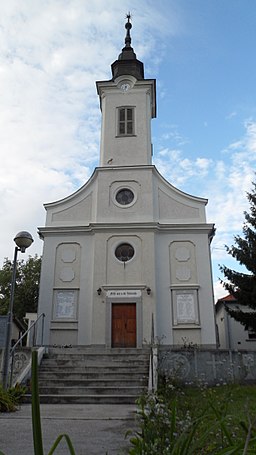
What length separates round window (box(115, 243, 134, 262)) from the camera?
18688 millimetres

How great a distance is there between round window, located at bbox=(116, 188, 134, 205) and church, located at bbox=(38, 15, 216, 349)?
50 millimetres

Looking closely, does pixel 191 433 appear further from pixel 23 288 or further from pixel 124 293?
pixel 23 288

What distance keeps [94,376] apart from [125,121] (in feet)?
48.6

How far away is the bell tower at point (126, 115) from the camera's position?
839 inches

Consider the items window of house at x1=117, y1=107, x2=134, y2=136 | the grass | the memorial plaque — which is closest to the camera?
the grass

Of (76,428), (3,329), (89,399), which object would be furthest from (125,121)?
(76,428)

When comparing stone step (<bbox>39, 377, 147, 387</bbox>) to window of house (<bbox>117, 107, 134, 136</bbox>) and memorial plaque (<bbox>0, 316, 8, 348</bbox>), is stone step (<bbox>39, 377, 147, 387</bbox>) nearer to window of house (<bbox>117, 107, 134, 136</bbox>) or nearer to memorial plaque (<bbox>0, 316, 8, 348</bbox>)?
memorial plaque (<bbox>0, 316, 8, 348</bbox>)

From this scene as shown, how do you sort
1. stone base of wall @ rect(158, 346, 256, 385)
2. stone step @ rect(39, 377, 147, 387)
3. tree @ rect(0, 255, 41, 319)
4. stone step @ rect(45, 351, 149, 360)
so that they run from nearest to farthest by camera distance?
stone step @ rect(39, 377, 147, 387)
stone base of wall @ rect(158, 346, 256, 385)
stone step @ rect(45, 351, 149, 360)
tree @ rect(0, 255, 41, 319)

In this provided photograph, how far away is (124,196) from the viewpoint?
2020 centimetres

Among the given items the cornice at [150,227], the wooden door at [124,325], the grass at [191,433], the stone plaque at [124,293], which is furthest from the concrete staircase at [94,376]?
the cornice at [150,227]

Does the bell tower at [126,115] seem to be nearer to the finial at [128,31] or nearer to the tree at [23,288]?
the finial at [128,31]

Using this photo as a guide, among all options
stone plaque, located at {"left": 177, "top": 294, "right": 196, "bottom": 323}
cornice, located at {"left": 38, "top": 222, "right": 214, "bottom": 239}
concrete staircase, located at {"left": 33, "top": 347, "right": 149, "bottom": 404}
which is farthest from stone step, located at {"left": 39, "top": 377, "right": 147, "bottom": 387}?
cornice, located at {"left": 38, "top": 222, "right": 214, "bottom": 239}

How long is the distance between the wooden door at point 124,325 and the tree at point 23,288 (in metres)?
19.5

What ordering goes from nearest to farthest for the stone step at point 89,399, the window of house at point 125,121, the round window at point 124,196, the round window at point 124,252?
1. the stone step at point 89,399
2. the round window at point 124,252
3. the round window at point 124,196
4. the window of house at point 125,121
